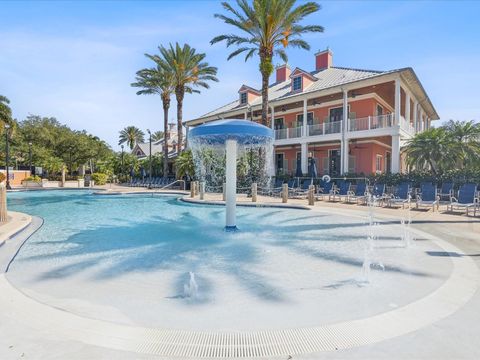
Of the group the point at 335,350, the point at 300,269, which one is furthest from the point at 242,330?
the point at 300,269

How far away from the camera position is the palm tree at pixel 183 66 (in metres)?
29.6

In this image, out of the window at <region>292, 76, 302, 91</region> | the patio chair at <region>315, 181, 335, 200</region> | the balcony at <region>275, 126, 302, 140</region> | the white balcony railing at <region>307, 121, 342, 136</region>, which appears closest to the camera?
the patio chair at <region>315, 181, 335, 200</region>

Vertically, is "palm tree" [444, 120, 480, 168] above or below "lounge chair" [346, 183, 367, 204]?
above

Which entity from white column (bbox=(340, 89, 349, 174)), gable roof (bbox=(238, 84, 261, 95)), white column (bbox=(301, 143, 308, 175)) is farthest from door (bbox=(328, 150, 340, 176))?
gable roof (bbox=(238, 84, 261, 95))

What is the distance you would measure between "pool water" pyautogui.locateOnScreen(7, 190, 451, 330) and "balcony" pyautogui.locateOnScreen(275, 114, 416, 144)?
45.1 ft

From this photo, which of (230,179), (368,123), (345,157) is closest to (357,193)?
(345,157)

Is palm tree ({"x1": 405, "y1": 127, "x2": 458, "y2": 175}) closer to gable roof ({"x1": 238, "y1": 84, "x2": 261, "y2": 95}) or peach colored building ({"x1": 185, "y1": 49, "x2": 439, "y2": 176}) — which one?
peach colored building ({"x1": 185, "y1": 49, "x2": 439, "y2": 176})

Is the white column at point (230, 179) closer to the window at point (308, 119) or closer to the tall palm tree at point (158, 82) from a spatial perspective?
the window at point (308, 119)

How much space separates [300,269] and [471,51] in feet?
41.1

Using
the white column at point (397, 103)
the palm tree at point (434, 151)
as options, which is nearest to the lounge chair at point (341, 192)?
the palm tree at point (434, 151)

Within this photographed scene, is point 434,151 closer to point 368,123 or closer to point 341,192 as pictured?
point 341,192

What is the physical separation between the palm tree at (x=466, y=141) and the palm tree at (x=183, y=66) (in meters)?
21.7

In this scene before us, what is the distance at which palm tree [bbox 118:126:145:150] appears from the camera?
73.8 metres

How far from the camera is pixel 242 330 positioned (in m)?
3.26
